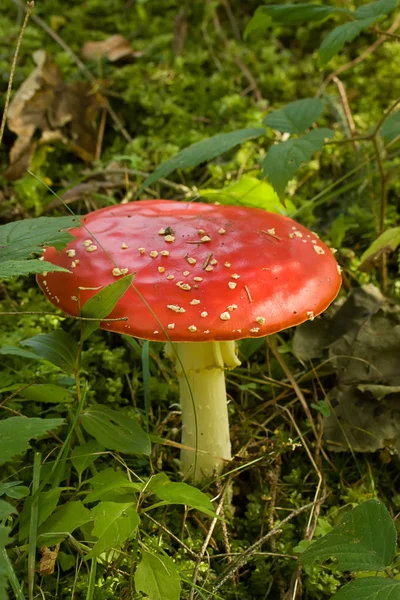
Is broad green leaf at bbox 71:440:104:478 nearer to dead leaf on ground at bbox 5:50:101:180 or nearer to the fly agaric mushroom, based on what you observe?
the fly agaric mushroom

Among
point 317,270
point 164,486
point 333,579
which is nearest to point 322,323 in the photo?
point 317,270

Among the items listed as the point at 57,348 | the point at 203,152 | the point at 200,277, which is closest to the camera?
the point at 200,277

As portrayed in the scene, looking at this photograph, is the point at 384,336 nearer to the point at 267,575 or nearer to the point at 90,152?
the point at 267,575

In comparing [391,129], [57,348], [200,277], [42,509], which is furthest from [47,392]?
[391,129]

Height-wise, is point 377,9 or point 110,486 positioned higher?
point 377,9

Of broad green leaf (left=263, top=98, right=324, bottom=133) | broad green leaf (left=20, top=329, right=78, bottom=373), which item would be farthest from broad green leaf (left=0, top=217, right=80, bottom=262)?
broad green leaf (left=263, top=98, right=324, bottom=133)

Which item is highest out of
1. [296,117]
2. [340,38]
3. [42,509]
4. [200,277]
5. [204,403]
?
[340,38]

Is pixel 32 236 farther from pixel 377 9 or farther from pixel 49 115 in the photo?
pixel 49 115
